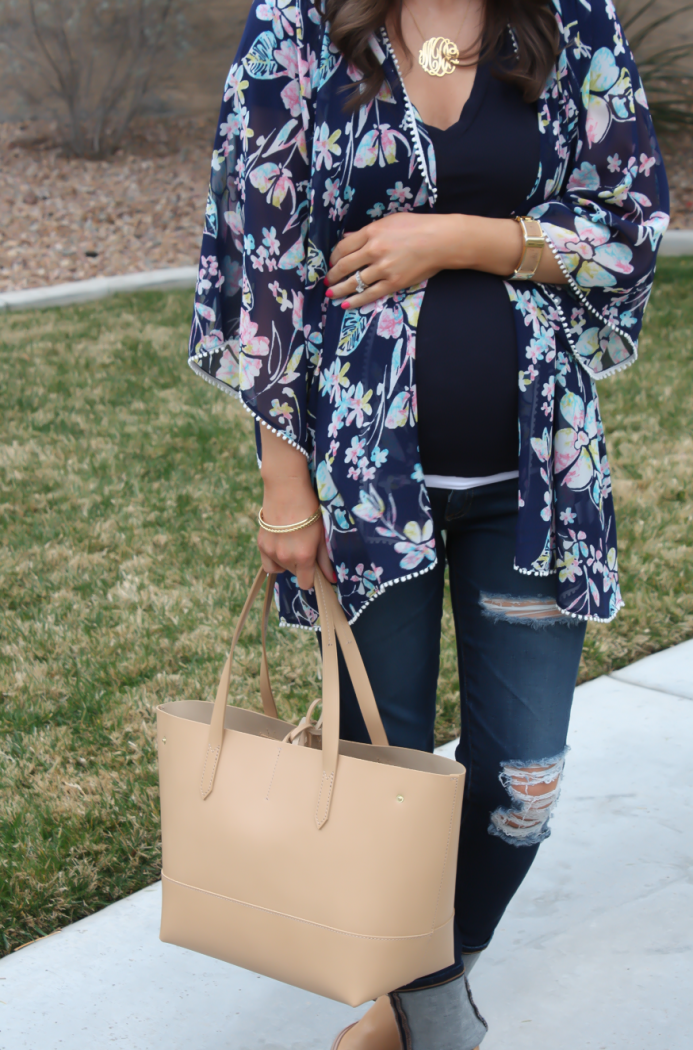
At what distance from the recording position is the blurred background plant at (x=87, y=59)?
12.2 meters

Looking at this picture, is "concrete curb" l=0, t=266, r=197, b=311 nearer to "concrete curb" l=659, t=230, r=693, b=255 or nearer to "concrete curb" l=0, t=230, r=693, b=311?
"concrete curb" l=0, t=230, r=693, b=311

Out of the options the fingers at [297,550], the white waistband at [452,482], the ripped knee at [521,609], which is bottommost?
the ripped knee at [521,609]

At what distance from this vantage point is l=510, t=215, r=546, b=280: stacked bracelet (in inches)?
64.2

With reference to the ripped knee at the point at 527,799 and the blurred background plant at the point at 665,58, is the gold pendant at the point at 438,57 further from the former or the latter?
the blurred background plant at the point at 665,58

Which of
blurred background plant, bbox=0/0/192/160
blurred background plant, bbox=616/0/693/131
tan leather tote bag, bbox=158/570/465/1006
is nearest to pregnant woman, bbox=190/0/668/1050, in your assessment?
tan leather tote bag, bbox=158/570/465/1006

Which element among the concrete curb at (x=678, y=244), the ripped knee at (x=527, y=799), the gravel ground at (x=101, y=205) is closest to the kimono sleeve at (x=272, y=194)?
the ripped knee at (x=527, y=799)

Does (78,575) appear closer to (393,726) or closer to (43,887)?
(43,887)

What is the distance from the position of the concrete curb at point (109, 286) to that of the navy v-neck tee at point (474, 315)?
7440 mm

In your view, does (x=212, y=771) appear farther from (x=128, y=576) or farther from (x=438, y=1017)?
(x=128, y=576)

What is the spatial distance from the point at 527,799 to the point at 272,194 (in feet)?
3.45

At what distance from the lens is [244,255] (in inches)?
63.9

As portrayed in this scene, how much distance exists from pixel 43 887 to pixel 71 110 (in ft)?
36.5

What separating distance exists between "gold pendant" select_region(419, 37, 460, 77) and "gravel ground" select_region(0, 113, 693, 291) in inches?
336

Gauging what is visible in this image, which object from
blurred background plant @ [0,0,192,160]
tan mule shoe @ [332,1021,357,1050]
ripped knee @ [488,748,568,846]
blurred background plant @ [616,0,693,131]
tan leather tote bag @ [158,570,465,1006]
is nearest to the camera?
tan leather tote bag @ [158,570,465,1006]
